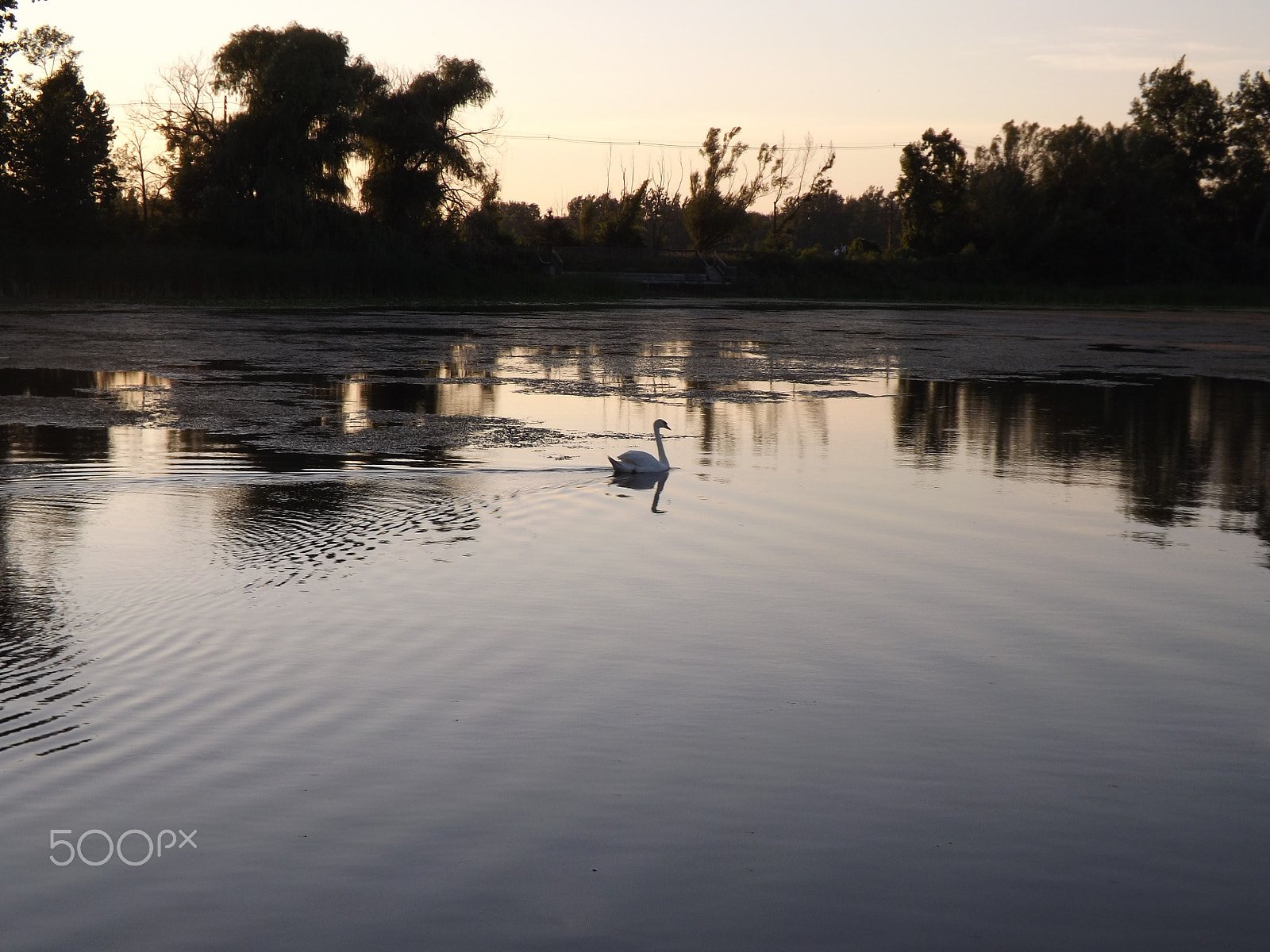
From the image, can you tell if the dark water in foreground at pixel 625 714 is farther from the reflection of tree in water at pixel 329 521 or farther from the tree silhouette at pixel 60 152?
the tree silhouette at pixel 60 152

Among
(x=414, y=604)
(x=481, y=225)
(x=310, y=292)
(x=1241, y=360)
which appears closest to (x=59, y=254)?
(x=310, y=292)

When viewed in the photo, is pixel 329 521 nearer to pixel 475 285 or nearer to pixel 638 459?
pixel 638 459

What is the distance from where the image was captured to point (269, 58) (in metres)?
53.1

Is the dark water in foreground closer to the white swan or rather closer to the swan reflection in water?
the swan reflection in water

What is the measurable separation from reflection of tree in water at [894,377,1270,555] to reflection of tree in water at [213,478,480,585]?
19.1ft

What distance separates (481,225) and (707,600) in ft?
177

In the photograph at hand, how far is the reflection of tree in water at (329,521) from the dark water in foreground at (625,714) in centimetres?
6

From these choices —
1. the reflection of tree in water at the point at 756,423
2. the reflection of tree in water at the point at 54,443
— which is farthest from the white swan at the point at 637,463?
the reflection of tree in water at the point at 54,443

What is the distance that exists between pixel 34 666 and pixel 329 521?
3683mm

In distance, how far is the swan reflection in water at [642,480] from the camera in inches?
459

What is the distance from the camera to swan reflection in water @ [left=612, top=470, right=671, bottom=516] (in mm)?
11661

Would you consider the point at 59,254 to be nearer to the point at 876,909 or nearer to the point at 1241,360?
the point at 1241,360

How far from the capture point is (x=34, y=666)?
6.13 metres

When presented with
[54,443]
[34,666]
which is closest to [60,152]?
[54,443]
